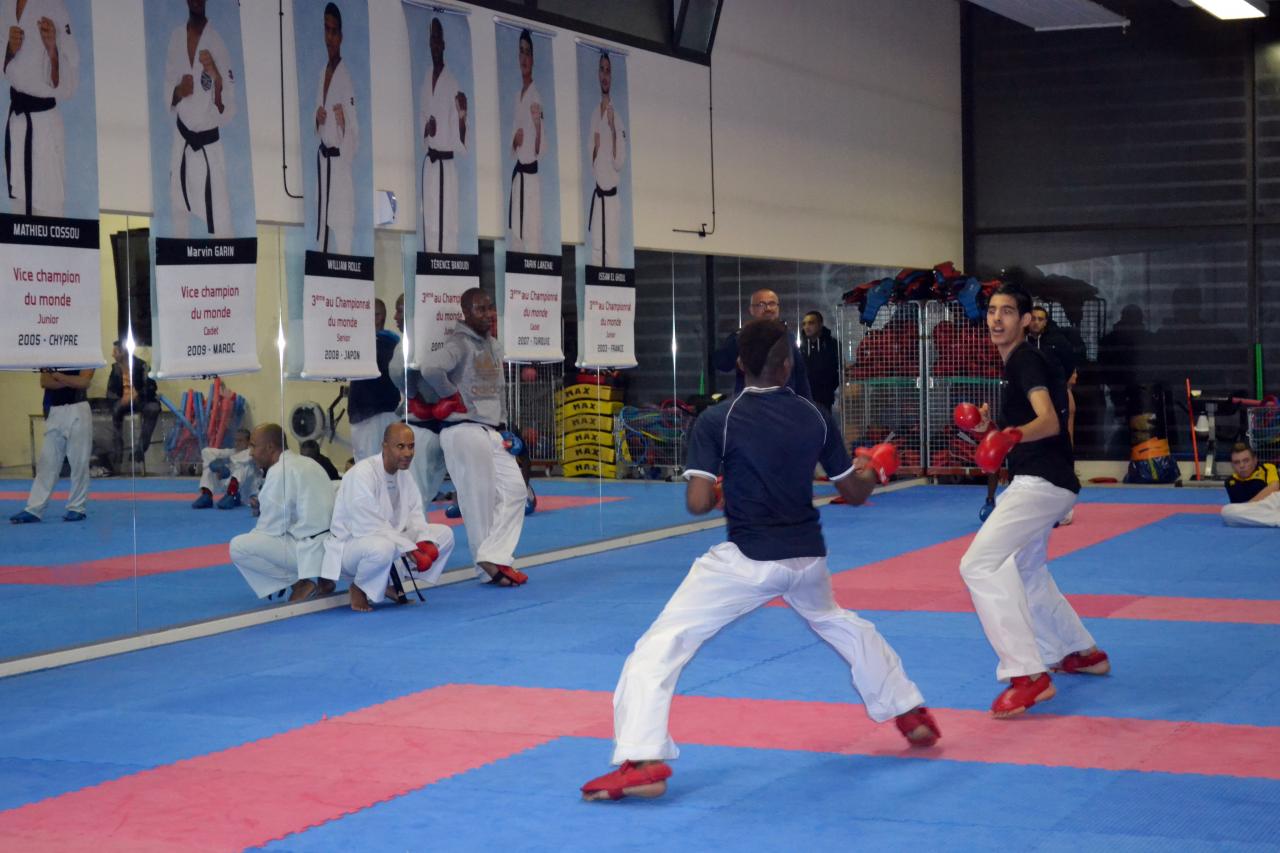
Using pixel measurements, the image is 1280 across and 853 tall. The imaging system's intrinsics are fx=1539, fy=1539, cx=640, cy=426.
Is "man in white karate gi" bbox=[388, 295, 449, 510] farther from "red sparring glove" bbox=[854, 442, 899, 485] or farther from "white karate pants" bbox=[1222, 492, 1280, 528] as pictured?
"white karate pants" bbox=[1222, 492, 1280, 528]

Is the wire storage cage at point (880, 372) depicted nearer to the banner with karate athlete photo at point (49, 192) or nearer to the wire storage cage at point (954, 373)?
the wire storage cage at point (954, 373)

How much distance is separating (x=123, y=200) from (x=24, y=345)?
103 cm

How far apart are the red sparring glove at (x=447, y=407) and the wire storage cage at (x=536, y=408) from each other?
3.40 ft

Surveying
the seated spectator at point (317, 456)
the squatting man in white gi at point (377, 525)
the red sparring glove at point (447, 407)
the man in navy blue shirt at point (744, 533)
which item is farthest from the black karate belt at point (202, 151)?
the man in navy blue shirt at point (744, 533)

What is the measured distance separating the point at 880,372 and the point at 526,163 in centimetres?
651

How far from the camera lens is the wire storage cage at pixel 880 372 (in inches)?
640

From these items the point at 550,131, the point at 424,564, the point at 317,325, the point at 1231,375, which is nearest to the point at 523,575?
the point at 424,564

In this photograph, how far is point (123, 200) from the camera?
787cm

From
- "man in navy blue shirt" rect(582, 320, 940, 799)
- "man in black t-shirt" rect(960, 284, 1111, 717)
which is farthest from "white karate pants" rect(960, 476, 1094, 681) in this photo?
"man in navy blue shirt" rect(582, 320, 940, 799)

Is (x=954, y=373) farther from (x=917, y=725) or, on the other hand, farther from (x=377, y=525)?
(x=917, y=725)

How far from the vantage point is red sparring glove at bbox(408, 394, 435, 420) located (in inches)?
387

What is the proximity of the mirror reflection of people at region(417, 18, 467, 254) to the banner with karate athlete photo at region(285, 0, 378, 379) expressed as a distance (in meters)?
0.57

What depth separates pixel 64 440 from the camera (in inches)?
298

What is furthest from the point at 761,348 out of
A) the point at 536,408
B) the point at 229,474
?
the point at 536,408
